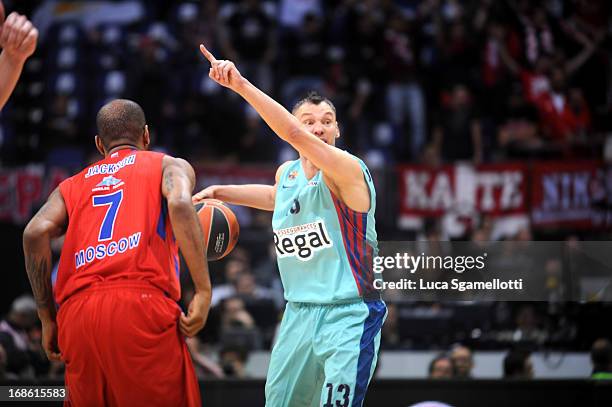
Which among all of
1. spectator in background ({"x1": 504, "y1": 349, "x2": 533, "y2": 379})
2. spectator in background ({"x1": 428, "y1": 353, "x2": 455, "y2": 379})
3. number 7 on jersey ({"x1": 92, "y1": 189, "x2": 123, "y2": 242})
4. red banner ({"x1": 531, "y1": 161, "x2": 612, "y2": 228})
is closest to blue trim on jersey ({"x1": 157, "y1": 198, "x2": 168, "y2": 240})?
number 7 on jersey ({"x1": 92, "y1": 189, "x2": 123, "y2": 242})

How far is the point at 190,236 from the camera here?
479cm

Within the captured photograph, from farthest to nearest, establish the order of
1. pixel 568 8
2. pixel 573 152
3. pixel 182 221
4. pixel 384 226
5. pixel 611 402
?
pixel 568 8 < pixel 573 152 < pixel 384 226 < pixel 611 402 < pixel 182 221

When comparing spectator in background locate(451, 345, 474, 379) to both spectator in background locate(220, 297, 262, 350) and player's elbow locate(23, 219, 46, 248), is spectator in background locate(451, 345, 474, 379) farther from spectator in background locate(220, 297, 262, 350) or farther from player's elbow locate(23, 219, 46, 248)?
player's elbow locate(23, 219, 46, 248)

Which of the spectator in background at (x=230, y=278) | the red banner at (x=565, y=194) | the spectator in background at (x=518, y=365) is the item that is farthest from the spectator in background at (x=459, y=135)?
the spectator in background at (x=518, y=365)

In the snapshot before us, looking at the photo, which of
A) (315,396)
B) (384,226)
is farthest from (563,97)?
(315,396)

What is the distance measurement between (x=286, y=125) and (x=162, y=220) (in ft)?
2.80

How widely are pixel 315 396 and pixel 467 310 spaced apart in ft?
15.4

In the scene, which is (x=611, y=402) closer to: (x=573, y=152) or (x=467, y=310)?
(x=467, y=310)

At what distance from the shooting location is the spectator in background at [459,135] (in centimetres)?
1395

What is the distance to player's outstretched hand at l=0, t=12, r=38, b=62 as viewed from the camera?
452 centimetres

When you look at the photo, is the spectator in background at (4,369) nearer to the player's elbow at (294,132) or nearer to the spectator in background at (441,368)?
the spectator in background at (441,368)

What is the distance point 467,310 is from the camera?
9938 millimetres

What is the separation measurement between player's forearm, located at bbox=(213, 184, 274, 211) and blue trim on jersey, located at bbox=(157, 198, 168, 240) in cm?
128

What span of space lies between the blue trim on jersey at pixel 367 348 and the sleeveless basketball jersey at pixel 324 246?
0.10 metres
